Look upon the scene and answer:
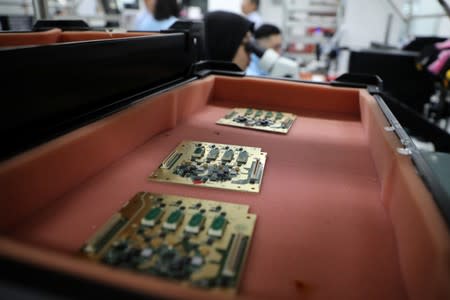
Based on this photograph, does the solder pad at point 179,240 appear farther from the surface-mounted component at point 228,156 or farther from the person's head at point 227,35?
the person's head at point 227,35

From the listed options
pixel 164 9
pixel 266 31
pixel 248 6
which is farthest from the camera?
pixel 248 6

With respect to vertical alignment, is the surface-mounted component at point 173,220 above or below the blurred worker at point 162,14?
below

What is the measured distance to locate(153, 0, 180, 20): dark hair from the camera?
266 cm

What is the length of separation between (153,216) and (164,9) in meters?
2.30

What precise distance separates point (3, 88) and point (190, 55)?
106 cm

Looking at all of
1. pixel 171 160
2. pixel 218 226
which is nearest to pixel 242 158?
pixel 171 160

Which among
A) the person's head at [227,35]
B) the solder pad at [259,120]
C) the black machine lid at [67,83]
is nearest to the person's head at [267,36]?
the person's head at [227,35]

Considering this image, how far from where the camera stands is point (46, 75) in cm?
80

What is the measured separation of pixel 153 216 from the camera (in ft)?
2.32

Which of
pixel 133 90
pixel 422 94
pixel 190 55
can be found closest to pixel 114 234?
pixel 133 90

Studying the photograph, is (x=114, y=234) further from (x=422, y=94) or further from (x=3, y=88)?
(x=422, y=94)

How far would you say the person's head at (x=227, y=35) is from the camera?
2.75 meters

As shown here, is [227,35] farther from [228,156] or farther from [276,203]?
[276,203]

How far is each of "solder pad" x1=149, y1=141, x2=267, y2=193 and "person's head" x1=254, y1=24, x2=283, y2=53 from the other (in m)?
2.08
